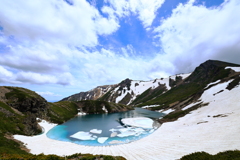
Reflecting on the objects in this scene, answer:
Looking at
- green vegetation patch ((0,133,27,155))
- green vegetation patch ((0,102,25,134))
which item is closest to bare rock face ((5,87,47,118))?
green vegetation patch ((0,102,25,134))

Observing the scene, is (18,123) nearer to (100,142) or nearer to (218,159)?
(100,142)

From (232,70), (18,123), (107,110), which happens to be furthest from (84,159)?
(232,70)

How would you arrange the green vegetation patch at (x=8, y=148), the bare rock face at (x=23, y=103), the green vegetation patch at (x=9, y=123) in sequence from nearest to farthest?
the green vegetation patch at (x=8, y=148)
the green vegetation patch at (x=9, y=123)
the bare rock face at (x=23, y=103)

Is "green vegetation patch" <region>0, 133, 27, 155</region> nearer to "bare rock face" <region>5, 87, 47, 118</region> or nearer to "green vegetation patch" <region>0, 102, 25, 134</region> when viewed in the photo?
"green vegetation patch" <region>0, 102, 25, 134</region>

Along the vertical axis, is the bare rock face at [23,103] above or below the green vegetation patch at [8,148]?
above

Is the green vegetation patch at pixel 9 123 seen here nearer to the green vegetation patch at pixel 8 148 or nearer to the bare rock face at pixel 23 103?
the green vegetation patch at pixel 8 148

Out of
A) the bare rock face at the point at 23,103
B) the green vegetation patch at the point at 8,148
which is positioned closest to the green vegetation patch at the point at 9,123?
the green vegetation patch at the point at 8,148

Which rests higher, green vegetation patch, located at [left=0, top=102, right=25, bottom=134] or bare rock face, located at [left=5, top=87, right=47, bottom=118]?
bare rock face, located at [left=5, top=87, right=47, bottom=118]

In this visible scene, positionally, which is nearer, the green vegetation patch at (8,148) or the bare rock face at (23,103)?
the green vegetation patch at (8,148)

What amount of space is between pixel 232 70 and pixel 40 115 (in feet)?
600

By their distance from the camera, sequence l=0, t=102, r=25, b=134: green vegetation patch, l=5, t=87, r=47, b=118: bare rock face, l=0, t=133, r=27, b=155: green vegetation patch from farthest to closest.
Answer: l=5, t=87, r=47, b=118: bare rock face
l=0, t=102, r=25, b=134: green vegetation patch
l=0, t=133, r=27, b=155: green vegetation patch

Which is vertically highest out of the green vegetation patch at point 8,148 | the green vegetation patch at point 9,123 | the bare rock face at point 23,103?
the bare rock face at point 23,103

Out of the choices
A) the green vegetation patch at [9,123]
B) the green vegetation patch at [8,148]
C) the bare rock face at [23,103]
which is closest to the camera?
the green vegetation patch at [8,148]

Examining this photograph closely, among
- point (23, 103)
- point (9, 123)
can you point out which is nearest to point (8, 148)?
point (9, 123)
